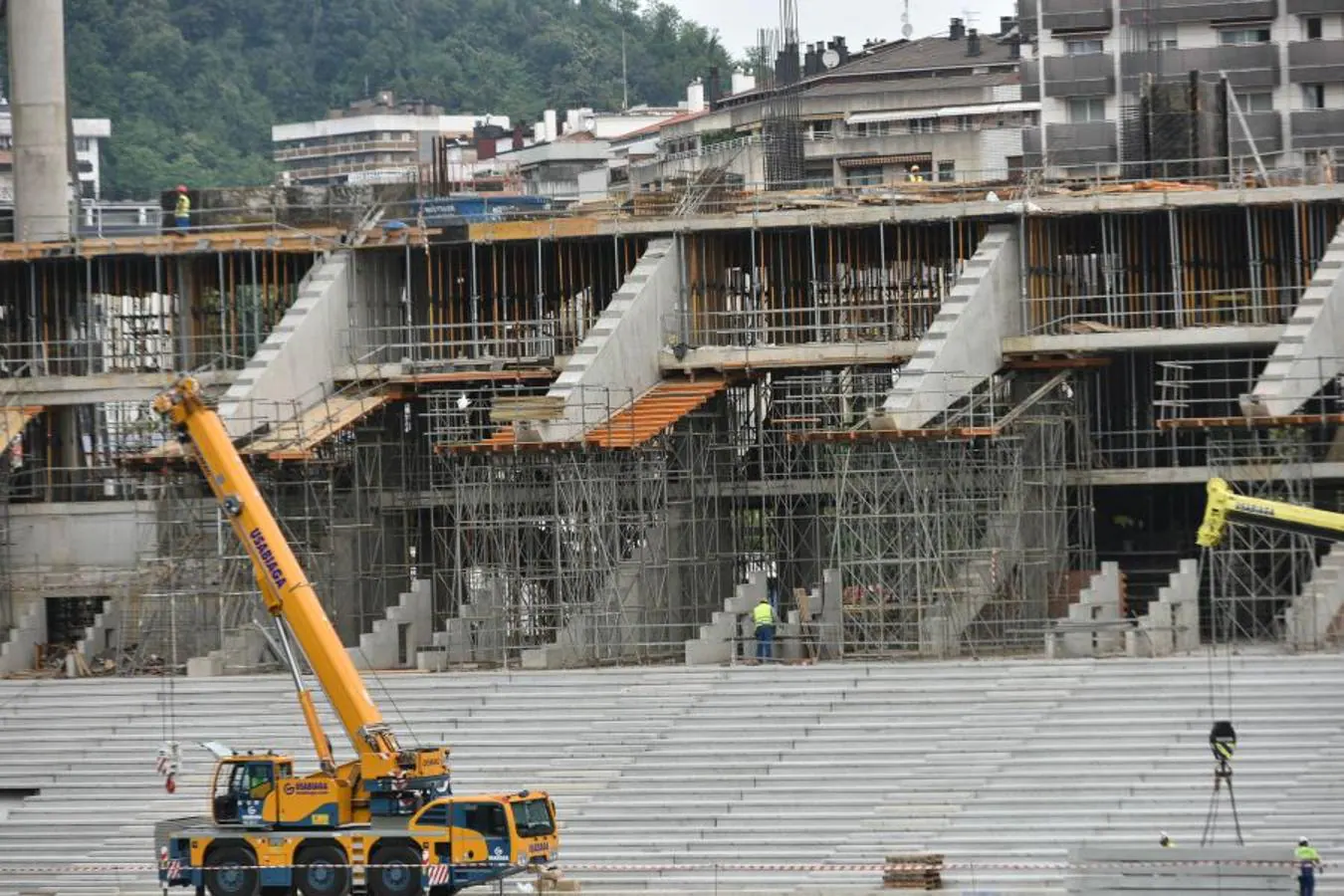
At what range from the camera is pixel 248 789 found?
42000mm

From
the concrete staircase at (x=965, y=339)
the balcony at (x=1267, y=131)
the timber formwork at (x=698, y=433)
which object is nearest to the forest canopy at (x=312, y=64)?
the balcony at (x=1267, y=131)

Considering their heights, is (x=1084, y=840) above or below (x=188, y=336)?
below

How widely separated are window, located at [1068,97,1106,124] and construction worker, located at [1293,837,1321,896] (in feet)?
141

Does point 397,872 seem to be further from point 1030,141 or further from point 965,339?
point 1030,141

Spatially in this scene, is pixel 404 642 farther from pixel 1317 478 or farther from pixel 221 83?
pixel 221 83

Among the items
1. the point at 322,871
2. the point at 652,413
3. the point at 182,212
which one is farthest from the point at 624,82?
the point at 322,871

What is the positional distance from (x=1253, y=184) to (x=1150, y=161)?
266cm

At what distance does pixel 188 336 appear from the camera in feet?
201

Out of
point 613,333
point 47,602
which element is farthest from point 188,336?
point 613,333

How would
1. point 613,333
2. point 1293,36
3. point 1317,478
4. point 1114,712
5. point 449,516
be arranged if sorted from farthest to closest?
point 1293,36 → point 449,516 → point 613,333 → point 1317,478 → point 1114,712

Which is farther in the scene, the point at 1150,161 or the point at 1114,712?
the point at 1150,161

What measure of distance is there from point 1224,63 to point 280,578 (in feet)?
129

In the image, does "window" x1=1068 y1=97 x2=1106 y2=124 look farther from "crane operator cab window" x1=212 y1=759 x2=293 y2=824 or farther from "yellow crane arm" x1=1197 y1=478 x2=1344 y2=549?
"crane operator cab window" x1=212 y1=759 x2=293 y2=824

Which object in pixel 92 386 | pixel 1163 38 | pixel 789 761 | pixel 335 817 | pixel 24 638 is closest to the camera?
pixel 335 817
